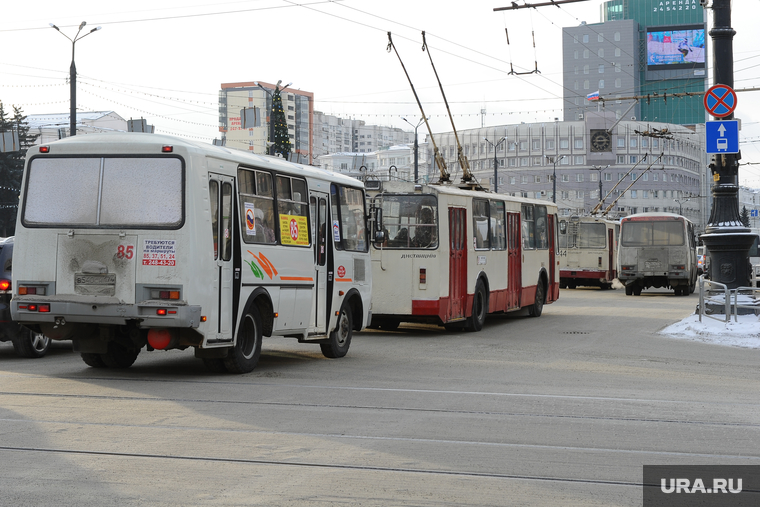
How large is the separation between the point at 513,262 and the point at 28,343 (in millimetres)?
11585

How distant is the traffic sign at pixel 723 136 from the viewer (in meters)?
18.1

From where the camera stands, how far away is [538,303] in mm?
24312

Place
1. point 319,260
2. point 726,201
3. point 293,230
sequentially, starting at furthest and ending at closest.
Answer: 1. point 726,201
2. point 319,260
3. point 293,230

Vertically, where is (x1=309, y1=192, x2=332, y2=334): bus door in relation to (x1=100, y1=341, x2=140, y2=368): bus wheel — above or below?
above

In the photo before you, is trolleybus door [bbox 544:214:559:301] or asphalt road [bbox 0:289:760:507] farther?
trolleybus door [bbox 544:214:559:301]

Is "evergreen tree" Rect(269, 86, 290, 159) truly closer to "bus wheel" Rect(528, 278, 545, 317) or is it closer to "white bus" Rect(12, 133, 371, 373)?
"bus wheel" Rect(528, 278, 545, 317)

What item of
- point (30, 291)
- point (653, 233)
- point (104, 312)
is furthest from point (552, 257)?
point (30, 291)

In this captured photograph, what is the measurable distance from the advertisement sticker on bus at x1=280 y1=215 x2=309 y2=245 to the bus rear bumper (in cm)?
234

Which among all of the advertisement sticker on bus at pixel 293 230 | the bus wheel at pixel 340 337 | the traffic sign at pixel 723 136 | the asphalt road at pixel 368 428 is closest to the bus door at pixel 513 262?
the traffic sign at pixel 723 136

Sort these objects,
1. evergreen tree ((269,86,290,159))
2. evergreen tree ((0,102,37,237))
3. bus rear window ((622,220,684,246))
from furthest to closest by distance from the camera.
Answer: evergreen tree ((0,102,37,237)) → evergreen tree ((269,86,290,159)) → bus rear window ((622,220,684,246))

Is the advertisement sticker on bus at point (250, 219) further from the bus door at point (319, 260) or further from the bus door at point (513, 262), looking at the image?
the bus door at point (513, 262)

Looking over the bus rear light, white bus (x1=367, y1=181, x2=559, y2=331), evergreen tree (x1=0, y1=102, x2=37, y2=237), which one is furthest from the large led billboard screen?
the bus rear light

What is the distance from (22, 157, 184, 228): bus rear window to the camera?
34.2ft

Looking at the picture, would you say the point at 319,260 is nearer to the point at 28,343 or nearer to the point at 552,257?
the point at 28,343
